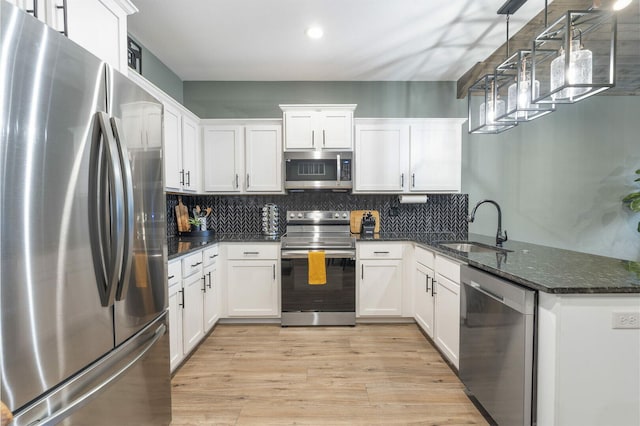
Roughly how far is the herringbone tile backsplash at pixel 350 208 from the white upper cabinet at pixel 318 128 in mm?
629

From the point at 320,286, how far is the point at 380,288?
64 cm

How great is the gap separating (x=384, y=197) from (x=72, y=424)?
3.28 m

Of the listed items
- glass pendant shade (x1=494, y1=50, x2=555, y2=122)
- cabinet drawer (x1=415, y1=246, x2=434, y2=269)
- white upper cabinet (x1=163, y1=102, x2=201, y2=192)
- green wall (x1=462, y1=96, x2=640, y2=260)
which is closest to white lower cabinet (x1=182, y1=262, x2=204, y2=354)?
white upper cabinet (x1=163, y1=102, x2=201, y2=192)

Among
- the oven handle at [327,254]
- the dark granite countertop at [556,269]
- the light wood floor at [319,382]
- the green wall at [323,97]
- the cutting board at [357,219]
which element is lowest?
the light wood floor at [319,382]

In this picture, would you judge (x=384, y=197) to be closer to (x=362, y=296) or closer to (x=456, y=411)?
(x=362, y=296)

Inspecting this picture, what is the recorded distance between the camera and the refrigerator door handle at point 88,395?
2.95 ft

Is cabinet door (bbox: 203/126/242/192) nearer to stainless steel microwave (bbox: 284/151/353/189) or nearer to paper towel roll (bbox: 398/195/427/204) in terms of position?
stainless steel microwave (bbox: 284/151/353/189)

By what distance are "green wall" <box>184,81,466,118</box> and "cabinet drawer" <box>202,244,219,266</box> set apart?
1.72m

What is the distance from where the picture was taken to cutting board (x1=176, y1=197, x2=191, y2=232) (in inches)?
131

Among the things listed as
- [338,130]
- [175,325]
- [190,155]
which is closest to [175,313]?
[175,325]

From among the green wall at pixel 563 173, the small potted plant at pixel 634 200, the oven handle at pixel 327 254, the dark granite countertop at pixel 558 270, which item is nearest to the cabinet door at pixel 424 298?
the dark granite countertop at pixel 558 270

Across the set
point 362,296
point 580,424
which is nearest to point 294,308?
point 362,296

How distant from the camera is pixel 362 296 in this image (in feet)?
10.4

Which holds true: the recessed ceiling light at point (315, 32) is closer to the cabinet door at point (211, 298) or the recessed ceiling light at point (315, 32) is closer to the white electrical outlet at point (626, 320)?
the cabinet door at point (211, 298)
